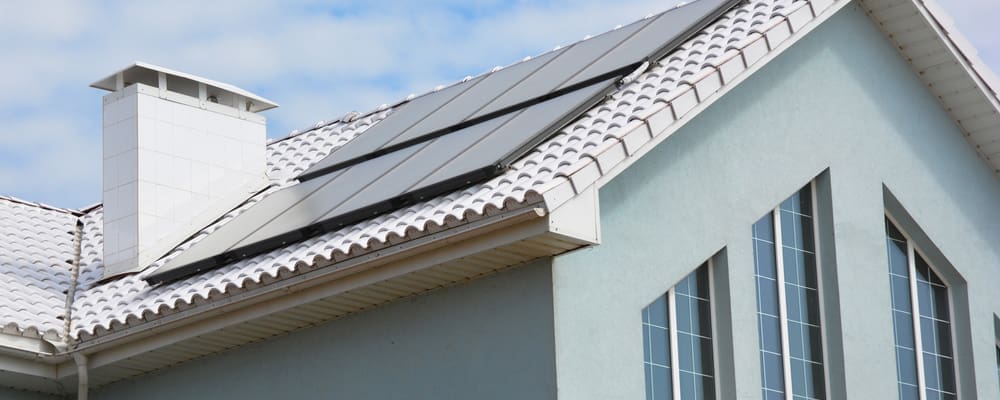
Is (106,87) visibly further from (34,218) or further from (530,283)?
(530,283)

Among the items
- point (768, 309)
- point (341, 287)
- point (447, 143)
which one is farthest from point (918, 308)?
point (341, 287)

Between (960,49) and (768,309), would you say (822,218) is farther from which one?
(960,49)

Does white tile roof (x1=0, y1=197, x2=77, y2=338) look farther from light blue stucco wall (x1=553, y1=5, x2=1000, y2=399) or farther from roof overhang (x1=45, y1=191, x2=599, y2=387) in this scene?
light blue stucco wall (x1=553, y1=5, x2=1000, y2=399)

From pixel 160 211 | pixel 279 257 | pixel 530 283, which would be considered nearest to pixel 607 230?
pixel 530 283

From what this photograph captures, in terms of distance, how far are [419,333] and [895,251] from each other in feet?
17.3

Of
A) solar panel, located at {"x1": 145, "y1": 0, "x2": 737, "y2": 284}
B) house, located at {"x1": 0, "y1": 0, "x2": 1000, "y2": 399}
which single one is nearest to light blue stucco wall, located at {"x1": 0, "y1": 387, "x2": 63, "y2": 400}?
house, located at {"x1": 0, "y1": 0, "x2": 1000, "y2": 399}

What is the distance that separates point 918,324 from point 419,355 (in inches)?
210

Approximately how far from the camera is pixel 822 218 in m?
17.2

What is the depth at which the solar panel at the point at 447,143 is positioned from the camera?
645 inches

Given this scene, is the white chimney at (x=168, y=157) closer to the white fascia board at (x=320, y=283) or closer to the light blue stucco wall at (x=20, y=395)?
the light blue stucco wall at (x=20, y=395)

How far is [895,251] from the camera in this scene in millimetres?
18047

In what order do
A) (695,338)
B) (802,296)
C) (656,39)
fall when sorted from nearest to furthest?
(695,338), (802,296), (656,39)

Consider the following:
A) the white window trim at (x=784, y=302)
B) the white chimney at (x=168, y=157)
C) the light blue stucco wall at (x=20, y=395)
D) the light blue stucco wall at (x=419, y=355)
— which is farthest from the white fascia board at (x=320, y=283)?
the white window trim at (x=784, y=302)

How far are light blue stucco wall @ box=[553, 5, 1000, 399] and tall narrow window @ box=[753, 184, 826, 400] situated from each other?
17 cm
